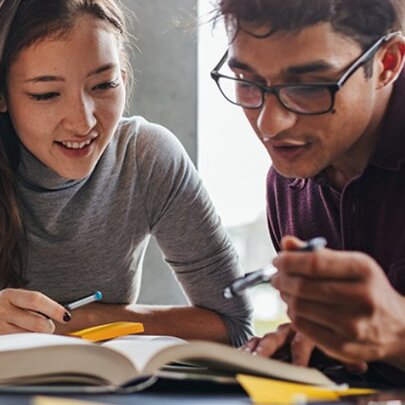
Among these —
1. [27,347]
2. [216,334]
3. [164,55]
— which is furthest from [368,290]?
[164,55]

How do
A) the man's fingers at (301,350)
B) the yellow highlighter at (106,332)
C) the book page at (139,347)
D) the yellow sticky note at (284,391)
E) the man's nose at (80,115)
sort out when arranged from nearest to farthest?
the yellow sticky note at (284,391) → the book page at (139,347) → the man's fingers at (301,350) → the yellow highlighter at (106,332) → the man's nose at (80,115)

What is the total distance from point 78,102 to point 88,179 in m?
0.24

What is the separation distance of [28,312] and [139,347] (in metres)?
0.37

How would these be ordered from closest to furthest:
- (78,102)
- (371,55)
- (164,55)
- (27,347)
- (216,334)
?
(27,347) → (371,55) → (78,102) → (216,334) → (164,55)

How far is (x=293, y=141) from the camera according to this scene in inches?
51.8

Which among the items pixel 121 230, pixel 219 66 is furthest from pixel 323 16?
pixel 121 230

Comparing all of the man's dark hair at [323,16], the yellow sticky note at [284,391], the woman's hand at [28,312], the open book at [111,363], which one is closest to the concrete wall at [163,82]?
the woman's hand at [28,312]

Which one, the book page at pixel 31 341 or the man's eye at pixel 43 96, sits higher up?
the man's eye at pixel 43 96

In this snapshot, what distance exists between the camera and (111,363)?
1017mm

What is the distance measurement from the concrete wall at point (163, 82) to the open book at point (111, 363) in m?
1.39

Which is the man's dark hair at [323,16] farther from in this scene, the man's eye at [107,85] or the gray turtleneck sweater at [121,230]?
the gray turtleneck sweater at [121,230]

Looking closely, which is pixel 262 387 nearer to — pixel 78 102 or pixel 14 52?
pixel 78 102

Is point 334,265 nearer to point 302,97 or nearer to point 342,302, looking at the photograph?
point 342,302

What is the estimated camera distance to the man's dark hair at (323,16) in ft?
4.12
